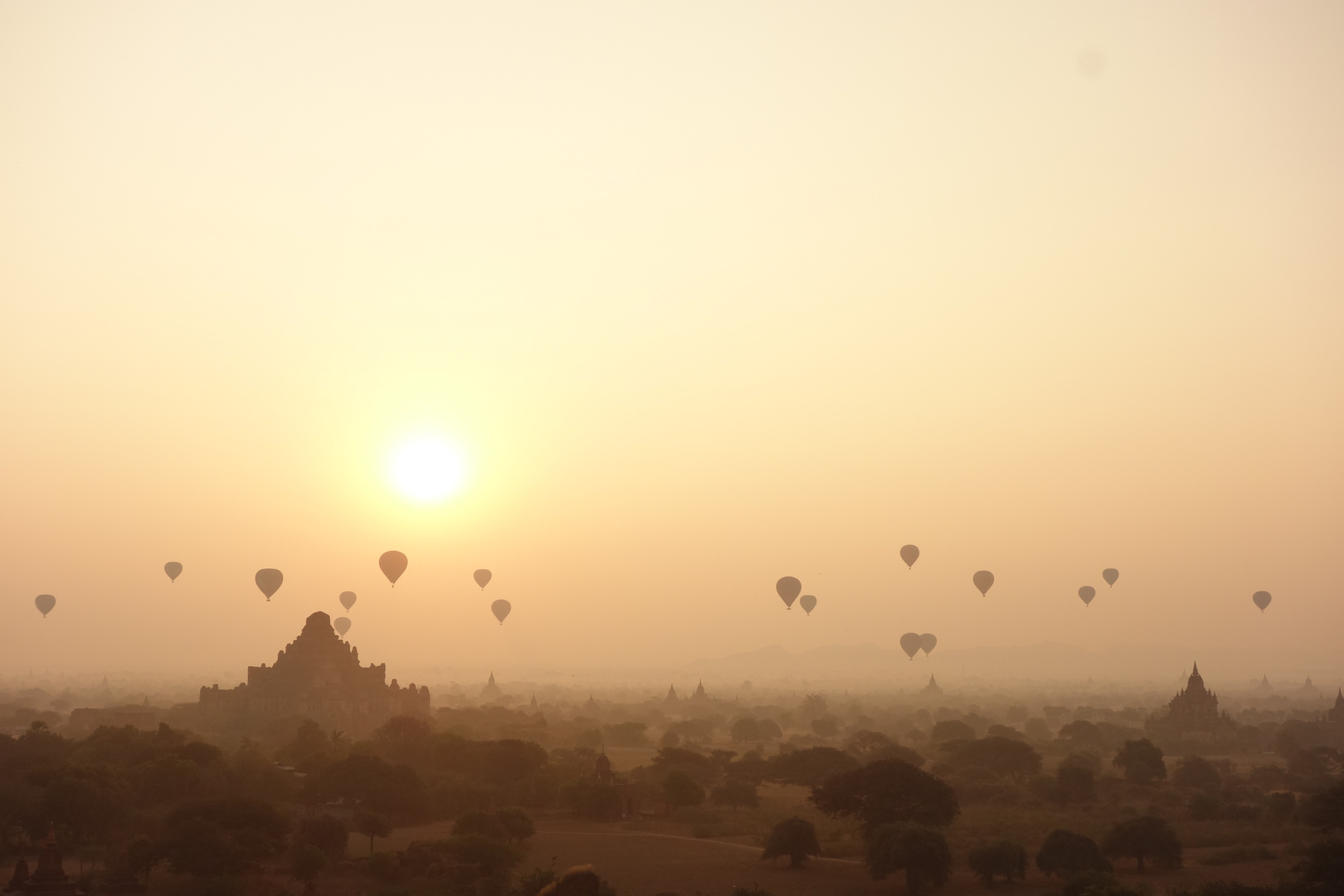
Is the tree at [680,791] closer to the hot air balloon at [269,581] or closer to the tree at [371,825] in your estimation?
the tree at [371,825]

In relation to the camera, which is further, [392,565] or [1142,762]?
[392,565]

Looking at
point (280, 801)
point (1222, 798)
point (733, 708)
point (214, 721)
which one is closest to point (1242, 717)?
point (733, 708)

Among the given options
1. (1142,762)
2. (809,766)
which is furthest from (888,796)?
(1142,762)

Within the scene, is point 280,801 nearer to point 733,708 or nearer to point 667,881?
point 667,881

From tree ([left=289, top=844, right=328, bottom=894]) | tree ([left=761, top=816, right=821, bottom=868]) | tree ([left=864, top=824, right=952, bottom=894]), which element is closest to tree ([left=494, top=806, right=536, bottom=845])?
tree ([left=289, top=844, right=328, bottom=894])

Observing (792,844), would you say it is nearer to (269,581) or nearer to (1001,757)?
(1001,757)

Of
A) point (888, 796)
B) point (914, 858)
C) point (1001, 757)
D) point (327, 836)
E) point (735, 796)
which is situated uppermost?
point (1001, 757)
